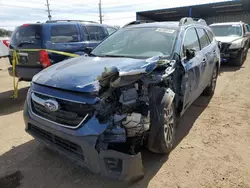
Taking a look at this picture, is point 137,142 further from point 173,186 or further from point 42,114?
point 42,114

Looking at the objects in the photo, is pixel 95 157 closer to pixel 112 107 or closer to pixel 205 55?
pixel 112 107

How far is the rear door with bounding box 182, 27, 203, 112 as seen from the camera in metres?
3.50

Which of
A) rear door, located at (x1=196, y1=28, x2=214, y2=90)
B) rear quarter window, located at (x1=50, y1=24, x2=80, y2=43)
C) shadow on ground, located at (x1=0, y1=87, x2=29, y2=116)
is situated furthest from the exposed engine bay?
rear quarter window, located at (x1=50, y1=24, x2=80, y2=43)

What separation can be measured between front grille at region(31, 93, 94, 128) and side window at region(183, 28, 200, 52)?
2.01 meters

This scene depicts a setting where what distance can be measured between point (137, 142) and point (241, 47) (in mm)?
8815

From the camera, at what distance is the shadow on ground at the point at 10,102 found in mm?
5170

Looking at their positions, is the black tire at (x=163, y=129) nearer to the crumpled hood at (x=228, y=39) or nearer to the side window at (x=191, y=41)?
the side window at (x=191, y=41)

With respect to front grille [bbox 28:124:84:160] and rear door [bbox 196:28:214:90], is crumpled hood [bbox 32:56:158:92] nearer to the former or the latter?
front grille [bbox 28:124:84:160]

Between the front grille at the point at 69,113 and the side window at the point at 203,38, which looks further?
the side window at the point at 203,38

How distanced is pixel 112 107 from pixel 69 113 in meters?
0.47

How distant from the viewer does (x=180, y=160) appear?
312cm

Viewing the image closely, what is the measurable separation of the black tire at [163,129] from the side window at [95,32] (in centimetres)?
479

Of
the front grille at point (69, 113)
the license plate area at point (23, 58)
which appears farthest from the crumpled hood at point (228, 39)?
the front grille at point (69, 113)

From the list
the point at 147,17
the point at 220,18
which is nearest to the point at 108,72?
the point at 147,17
